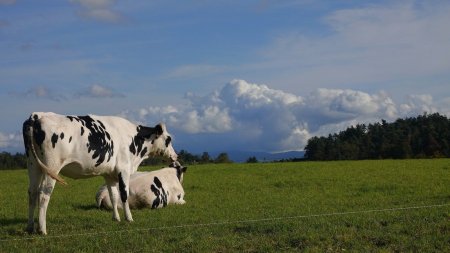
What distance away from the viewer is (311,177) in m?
29.2

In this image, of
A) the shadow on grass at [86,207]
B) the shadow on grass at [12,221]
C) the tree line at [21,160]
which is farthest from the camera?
the tree line at [21,160]

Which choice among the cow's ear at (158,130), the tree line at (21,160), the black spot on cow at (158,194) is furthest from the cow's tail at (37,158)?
the tree line at (21,160)

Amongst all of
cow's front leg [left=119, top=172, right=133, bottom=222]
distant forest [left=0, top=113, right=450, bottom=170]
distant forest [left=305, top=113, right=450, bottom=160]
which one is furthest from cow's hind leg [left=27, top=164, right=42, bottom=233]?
distant forest [left=305, top=113, right=450, bottom=160]

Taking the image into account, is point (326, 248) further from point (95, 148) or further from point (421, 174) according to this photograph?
point (421, 174)

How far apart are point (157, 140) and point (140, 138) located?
898 millimetres

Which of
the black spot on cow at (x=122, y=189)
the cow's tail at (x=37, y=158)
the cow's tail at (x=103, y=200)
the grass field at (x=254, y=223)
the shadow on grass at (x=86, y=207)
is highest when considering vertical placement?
the cow's tail at (x=37, y=158)

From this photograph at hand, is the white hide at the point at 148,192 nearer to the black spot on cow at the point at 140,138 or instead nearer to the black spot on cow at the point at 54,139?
the black spot on cow at the point at 140,138

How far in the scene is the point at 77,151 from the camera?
12.7 meters

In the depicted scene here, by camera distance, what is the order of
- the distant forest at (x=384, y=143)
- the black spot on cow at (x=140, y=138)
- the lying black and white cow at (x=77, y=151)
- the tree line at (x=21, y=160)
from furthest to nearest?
1. the distant forest at (x=384, y=143)
2. the tree line at (x=21, y=160)
3. the black spot on cow at (x=140, y=138)
4. the lying black and white cow at (x=77, y=151)

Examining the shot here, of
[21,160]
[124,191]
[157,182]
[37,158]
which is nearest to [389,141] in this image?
[21,160]

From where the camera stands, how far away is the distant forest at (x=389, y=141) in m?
85.4

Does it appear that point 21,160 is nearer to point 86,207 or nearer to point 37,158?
point 86,207

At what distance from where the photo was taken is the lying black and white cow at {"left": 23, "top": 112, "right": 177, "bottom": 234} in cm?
1199

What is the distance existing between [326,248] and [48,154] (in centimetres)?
592
